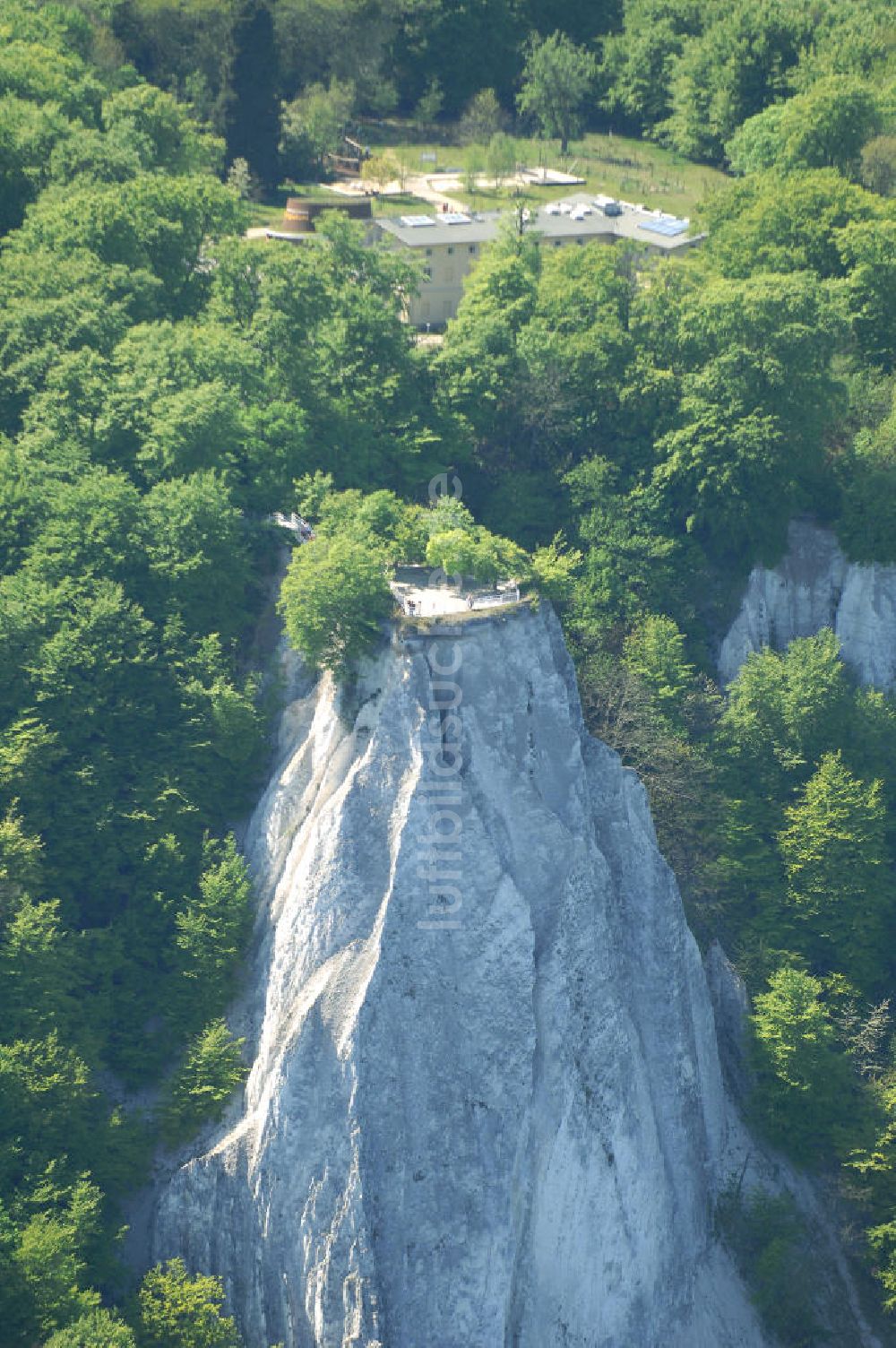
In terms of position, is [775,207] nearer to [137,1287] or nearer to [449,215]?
[449,215]

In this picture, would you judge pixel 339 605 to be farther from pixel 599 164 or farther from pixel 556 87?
pixel 556 87

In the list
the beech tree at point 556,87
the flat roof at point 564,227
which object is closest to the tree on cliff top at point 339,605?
the flat roof at point 564,227

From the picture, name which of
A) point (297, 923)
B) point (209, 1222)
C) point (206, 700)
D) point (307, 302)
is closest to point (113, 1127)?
point (209, 1222)

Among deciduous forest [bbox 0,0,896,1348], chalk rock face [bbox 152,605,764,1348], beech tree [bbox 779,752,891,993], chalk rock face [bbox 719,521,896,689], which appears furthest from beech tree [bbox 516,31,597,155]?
chalk rock face [bbox 152,605,764,1348]

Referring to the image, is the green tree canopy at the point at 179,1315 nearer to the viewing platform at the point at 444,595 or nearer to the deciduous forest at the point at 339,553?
the deciduous forest at the point at 339,553

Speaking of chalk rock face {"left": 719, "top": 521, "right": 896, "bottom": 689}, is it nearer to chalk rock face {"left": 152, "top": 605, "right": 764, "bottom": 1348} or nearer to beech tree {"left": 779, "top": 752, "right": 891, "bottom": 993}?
beech tree {"left": 779, "top": 752, "right": 891, "bottom": 993}

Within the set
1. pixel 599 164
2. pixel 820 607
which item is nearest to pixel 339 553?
pixel 820 607
